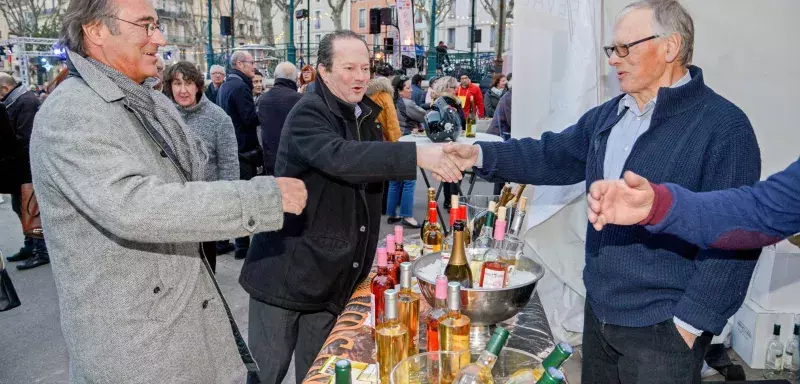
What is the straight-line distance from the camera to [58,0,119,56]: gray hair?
150 cm

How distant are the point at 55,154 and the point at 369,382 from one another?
1.00 m

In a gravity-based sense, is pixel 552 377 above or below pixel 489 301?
above

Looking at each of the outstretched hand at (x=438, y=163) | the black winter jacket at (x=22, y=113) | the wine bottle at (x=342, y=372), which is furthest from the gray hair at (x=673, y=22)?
the black winter jacket at (x=22, y=113)

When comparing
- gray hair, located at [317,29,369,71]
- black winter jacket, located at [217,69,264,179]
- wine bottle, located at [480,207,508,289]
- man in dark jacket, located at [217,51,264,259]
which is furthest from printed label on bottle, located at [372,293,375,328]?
black winter jacket, located at [217,69,264,179]

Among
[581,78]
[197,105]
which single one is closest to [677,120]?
[581,78]

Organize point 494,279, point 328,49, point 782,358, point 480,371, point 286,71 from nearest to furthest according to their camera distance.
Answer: point 480,371, point 494,279, point 328,49, point 782,358, point 286,71

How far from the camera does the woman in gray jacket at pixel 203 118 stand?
13.7ft

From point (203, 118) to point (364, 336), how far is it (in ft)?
9.71

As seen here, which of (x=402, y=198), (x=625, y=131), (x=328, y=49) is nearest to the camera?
(x=625, y=131)

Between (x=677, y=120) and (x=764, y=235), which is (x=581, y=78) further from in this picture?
(x=764, y=235)

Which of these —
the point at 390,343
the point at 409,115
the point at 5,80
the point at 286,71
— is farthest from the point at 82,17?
the point at 409,115

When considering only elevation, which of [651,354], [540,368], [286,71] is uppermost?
[286,71]

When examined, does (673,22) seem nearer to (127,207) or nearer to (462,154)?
(462,154)

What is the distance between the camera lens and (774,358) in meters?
3.50
